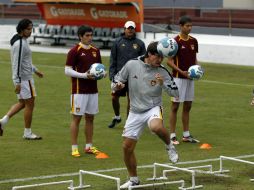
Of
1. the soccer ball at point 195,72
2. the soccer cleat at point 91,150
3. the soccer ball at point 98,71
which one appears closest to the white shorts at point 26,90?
the soccer cleat at point 91,150

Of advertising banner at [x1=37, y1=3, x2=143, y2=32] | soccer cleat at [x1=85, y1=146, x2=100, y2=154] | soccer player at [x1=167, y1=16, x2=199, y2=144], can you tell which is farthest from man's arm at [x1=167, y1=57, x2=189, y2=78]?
advertising banner at [x1=37, y1=3, x2=143, y2=32]

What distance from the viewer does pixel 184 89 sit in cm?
1462

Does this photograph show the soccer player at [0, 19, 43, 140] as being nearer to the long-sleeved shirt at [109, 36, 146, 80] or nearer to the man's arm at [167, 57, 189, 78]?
the long-sleeved shirt at [109, 36, 146, 80]

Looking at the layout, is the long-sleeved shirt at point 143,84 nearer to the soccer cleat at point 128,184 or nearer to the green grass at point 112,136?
the soccer cleat at point 128,184

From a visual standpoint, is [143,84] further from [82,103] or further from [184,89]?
[184,89]

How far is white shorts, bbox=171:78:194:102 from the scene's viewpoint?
48.0 feet

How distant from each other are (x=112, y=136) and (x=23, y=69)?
7.21 ft

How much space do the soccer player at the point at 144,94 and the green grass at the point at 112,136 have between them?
619 millimetres

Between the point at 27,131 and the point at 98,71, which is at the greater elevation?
the point at 98,71

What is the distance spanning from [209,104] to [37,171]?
8.62 metres

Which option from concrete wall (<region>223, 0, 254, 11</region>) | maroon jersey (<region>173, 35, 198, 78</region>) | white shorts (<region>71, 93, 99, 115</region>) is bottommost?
white shorts (<region>71, 93, 99, 115</region>)

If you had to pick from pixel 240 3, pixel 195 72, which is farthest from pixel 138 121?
pixel 240 3

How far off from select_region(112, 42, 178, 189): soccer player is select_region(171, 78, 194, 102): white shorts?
11.7 ft

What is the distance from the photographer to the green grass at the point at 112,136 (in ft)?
39.1
